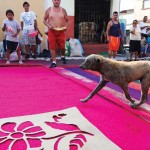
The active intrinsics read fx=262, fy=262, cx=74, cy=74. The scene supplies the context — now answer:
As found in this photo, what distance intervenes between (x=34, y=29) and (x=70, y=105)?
511 cm

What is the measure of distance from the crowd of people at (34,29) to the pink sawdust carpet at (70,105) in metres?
1.75

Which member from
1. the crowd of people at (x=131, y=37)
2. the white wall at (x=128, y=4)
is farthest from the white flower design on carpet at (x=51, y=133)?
the white wall at (x=128, y=4)

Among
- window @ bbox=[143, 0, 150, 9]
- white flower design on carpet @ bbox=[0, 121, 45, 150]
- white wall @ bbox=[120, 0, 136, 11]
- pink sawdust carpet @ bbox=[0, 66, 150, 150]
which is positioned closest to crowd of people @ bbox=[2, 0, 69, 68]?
pink sawdust carpet @ bbox=[0, 66, 150, 150]

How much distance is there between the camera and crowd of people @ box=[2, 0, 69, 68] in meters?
5.99

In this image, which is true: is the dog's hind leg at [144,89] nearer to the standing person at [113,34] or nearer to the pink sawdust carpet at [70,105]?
the pink sawdust carpet at [70,105]

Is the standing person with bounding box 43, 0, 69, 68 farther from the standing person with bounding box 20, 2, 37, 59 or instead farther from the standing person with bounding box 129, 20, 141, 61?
the standing person with bounding box 129, 20, 141, 61

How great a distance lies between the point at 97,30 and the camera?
1162 centimetres

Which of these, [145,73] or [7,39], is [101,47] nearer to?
[7,39]

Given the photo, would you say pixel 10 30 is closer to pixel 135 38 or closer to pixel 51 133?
pixel 135 38

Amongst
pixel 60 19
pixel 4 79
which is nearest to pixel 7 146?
pixel 4 79

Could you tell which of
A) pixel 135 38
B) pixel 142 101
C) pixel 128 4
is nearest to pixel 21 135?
pixel 142 101

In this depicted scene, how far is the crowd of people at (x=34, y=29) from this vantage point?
19.7 feet

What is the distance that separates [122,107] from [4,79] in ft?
7.62

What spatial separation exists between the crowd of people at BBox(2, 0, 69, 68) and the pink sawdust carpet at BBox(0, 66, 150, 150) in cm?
175
